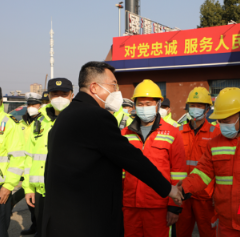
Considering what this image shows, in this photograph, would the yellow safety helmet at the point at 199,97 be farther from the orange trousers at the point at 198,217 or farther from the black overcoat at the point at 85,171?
the black overcoat at the point at 85,171

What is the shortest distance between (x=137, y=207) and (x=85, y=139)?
154 cm

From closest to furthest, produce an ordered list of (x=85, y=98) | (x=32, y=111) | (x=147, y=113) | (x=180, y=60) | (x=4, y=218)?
1. (x=85, y=98)
2. (x=4, y=218)
3. (x=147, y=113)
4. (x=32, y=111)
5. (x=180, y=60)

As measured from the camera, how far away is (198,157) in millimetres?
3799

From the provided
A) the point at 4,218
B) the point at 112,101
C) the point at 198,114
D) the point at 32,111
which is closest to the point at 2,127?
the point at 4,218

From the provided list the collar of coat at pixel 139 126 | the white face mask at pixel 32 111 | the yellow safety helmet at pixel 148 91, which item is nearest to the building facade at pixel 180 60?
the white face mask at pixel 32 111

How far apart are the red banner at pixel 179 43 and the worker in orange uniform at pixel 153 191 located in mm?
12539

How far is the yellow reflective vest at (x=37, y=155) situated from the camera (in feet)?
11.8

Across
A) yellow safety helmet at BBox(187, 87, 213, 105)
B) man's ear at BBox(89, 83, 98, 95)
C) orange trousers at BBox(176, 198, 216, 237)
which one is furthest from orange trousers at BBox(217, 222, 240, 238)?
yellow safety helmet at BBox(187, 87, 213, 105)

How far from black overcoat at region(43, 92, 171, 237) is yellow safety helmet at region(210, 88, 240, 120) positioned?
119 cm

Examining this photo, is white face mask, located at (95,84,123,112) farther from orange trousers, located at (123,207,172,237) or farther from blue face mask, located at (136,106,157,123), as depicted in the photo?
orange trousers, located at (123,207,172,237)

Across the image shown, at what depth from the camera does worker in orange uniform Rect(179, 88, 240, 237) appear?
262cm

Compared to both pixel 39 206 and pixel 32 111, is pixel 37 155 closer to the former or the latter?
pixel 39 206

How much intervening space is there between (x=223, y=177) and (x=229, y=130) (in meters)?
0.47

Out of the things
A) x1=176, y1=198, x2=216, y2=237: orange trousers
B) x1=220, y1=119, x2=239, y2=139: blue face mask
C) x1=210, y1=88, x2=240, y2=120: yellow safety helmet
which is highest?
x1=210, y1=88, x2=240, y2=120: yellow safety helmet
